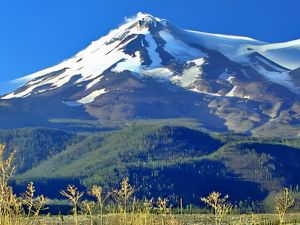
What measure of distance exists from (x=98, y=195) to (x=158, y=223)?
815cm

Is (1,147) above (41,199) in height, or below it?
above

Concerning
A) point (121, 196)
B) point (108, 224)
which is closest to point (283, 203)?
point (121, 196)

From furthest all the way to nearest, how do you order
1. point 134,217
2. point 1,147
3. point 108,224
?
point 108,224 < point 134,217 < point 1,147

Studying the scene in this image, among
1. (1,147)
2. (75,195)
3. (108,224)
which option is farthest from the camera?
(108,224)

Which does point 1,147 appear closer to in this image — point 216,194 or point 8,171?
point 8,171

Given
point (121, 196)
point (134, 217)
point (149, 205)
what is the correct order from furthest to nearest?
point (134, 217) < point (149, 205) < point (121, 196)

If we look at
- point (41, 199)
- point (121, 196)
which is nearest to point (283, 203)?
point (121, 196)

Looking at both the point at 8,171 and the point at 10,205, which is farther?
the point at 10,205

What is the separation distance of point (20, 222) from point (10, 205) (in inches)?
45.5

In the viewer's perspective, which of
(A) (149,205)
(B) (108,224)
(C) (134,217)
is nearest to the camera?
(A) (149,205)

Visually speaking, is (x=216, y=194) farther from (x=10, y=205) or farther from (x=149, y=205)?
(x=10, y=205)

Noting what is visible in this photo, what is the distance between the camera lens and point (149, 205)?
1377cm

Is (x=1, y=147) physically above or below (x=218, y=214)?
above

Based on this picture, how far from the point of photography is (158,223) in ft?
62.7
